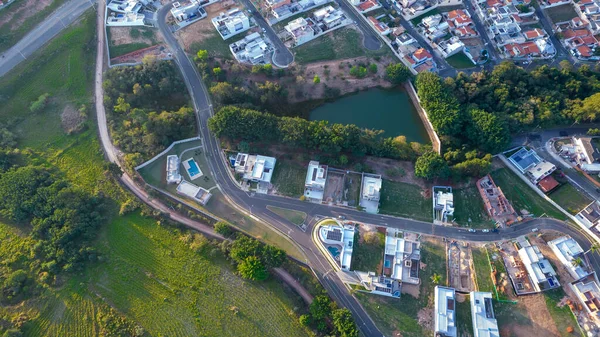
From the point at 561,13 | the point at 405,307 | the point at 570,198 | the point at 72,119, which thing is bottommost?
the point at 405,307

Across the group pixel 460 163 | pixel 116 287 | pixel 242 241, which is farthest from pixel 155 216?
pixel 460 163

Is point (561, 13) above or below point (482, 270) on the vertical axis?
above

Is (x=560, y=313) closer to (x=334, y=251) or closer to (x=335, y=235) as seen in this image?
(x=334, y=251)

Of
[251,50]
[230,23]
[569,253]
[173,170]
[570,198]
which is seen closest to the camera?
[569,253]

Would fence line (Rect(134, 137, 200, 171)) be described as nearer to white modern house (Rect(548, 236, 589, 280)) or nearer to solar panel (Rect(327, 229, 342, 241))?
solar panel (Rect(327, 229, 342, 241))

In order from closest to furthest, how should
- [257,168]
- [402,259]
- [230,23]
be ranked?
[402,259]
[257,168]
[230,23]

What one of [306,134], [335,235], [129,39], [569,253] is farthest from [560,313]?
[129,39]

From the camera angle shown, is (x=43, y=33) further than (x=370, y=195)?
Yes
